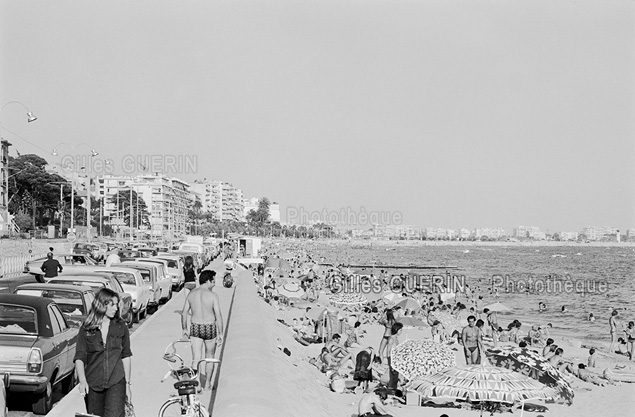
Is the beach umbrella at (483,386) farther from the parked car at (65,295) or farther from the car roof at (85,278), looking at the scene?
the car roof at (85,278)

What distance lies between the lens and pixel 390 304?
36.4 m

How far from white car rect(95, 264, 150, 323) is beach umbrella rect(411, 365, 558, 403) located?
7677 millimetres

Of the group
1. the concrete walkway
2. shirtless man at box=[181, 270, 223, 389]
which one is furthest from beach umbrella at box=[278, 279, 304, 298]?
shirtless man at box=[181, 270, 223, 389]

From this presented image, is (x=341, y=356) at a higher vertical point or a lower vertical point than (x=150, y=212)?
lower

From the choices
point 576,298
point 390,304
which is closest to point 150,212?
point 576,298

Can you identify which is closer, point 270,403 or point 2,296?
point 270,403

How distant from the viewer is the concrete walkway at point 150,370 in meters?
8.54

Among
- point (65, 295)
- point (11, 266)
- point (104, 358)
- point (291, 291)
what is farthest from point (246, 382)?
point (11, 266)

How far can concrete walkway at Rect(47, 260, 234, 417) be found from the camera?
8539mm

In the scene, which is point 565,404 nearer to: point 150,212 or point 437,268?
point 437,268

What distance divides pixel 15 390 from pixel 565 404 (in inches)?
472

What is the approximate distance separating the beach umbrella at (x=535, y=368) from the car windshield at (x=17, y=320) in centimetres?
1046
